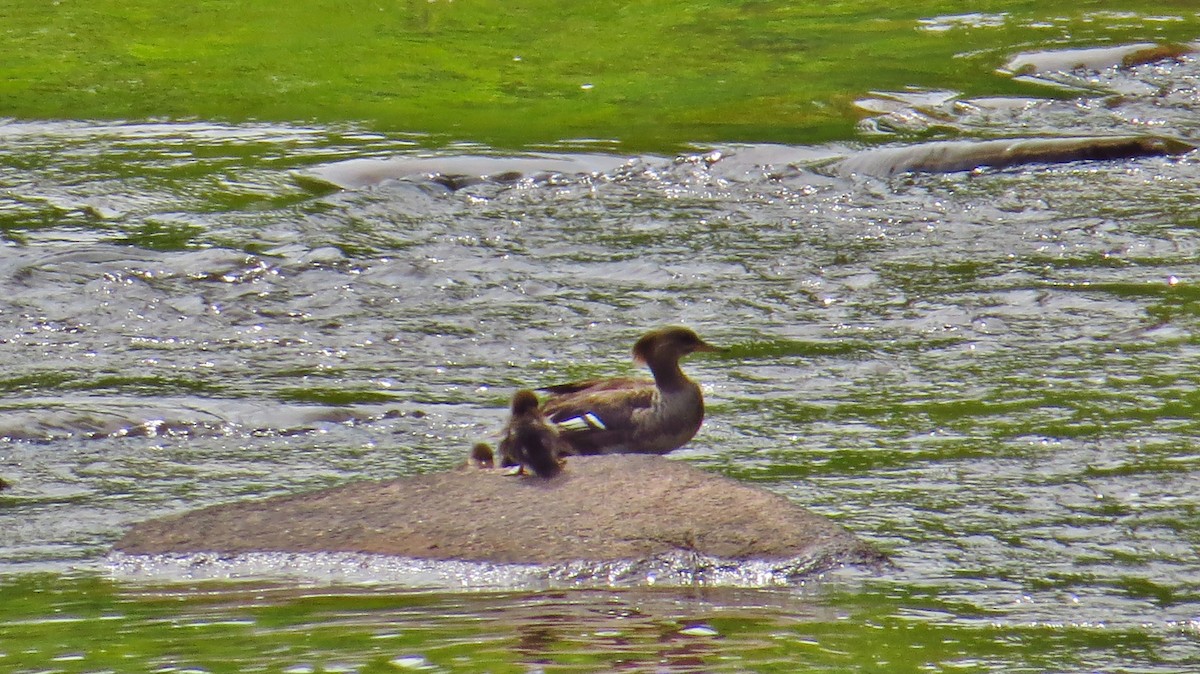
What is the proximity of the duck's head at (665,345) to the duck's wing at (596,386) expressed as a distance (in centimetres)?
15

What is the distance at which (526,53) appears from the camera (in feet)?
66.6

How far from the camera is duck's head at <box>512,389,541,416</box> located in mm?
8016

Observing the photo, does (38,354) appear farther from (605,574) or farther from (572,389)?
(605,574)

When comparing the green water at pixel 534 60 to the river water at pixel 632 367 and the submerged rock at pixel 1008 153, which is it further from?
the submerged rock at pixel 1008 153

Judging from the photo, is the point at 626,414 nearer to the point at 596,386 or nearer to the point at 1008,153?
the point at 596,386

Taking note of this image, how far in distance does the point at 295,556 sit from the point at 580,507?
102 cm

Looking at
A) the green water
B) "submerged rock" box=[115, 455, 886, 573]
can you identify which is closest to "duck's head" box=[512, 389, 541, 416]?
"submerged rock" box=[115, 455, 886, 573]

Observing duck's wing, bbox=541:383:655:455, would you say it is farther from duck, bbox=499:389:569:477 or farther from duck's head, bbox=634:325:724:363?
duck, bbox=499:389:569:477

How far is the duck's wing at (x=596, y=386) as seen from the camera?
862 cm

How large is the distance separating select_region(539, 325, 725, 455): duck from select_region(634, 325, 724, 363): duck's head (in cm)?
19

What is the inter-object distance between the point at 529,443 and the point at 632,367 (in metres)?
2.69

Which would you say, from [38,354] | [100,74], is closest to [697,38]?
[100,74]

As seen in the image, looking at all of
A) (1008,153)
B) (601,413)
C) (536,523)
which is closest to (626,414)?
(601,413)

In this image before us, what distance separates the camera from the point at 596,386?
8.73 meters
